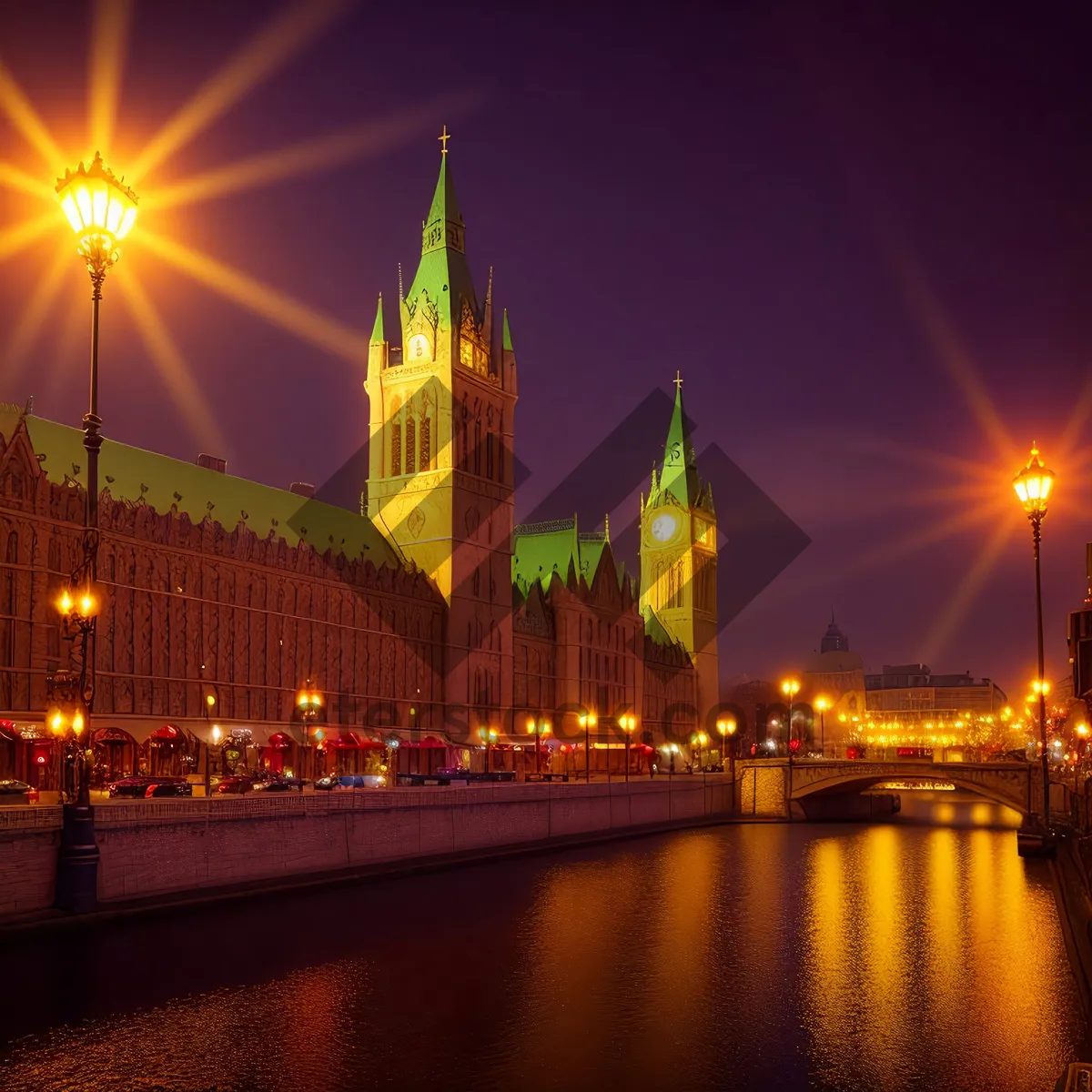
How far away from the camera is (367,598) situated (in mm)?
74875

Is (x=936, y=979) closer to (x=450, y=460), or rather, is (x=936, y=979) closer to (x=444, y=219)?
(x=450, y=460)

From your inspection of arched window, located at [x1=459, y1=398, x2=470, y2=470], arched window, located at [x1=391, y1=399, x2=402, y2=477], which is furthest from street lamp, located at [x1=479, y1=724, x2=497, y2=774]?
arched window, located at [x1=391, y1=399, x2=402, y2=477]

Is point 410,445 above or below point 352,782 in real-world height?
above

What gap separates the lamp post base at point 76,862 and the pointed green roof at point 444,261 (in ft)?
203

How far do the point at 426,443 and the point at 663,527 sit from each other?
2100 inches

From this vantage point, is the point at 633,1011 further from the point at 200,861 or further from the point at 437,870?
the point at 437,870

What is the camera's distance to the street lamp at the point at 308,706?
5828cm

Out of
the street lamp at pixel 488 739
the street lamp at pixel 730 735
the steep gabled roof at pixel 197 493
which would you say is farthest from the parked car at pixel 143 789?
the street lamp at pixel 730 735

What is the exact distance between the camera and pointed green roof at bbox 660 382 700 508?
133875mm

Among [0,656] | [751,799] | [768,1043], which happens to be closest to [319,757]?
[0,656]

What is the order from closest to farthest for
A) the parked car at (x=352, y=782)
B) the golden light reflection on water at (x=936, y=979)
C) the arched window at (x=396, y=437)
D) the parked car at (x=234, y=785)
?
the golden light reflection on water at (x=936, y=979)
the parked car at (x=234, y=785)
the parked car at (x=352, y=782)
the arched window at (x=396, y=437)

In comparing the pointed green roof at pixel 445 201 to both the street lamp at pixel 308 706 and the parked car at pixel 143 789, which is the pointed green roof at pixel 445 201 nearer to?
the street lamp at pixel 308 706

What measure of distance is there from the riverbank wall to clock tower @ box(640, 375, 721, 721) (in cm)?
7493

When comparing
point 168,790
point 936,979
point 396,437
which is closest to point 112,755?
point 168,790
